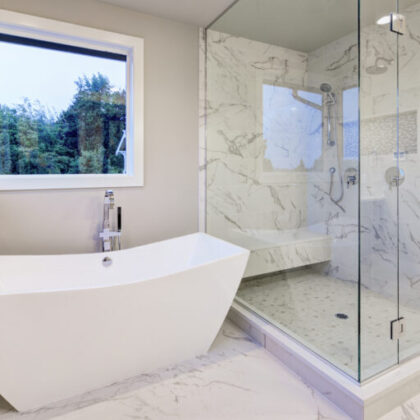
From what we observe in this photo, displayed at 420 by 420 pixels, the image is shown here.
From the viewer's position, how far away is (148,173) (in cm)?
255

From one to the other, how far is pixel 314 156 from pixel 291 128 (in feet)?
0.94

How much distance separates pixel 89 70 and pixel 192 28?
0.94 metres

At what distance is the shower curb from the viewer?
4.74 feet

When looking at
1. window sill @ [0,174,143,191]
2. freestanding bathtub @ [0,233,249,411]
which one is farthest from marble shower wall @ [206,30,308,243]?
window sill @ [0,174,143,191]

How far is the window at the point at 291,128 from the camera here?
2.37 meters

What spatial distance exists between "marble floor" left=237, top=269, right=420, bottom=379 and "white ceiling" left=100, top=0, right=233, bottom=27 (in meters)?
2.08

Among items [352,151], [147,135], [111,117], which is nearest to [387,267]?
[352,151]

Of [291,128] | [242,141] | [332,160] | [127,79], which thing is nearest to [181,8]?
[127,79]

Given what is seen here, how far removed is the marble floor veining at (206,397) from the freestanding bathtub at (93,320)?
2.9 inches

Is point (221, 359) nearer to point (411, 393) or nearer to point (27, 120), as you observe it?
point (411, 393)

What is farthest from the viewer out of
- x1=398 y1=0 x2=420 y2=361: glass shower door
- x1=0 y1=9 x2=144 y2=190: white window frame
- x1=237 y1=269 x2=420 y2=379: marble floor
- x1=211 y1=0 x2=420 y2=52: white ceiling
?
x1=398 y1=0 x2=420 y2=361: glass shower door

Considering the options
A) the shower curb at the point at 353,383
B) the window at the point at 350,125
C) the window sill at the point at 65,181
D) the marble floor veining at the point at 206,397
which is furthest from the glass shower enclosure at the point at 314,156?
the window sill at the point at 65,181

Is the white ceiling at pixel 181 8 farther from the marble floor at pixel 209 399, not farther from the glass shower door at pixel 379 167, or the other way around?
the marble floor at pixel 209 399

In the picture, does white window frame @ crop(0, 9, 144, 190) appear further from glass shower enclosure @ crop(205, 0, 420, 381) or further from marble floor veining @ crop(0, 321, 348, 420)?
marble floor veining @ crop(0, 321, 348, 420)
